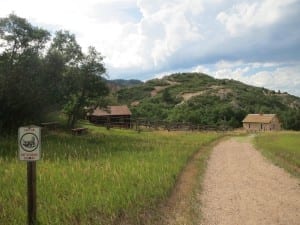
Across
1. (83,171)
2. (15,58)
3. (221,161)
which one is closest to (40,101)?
(15,58)

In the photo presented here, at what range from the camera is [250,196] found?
41.3 feet

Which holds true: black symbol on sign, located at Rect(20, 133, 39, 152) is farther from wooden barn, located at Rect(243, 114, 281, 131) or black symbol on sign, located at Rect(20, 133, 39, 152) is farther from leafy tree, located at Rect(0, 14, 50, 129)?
wooden barn, located at Rect(243, 114, 281, 131)

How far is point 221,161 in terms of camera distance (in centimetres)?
2270

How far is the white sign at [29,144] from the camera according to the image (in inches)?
321

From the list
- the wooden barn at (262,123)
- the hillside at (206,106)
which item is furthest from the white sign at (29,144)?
the wooden barn at (262,123)

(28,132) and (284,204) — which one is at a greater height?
(28,132)

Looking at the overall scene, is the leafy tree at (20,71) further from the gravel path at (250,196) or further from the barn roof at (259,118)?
the barn roof at (259,118)

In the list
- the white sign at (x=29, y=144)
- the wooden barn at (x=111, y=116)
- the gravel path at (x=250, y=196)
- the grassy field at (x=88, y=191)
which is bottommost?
the gravel path at (x=250, y=196)

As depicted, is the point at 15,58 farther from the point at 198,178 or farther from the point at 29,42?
the point at 198,178

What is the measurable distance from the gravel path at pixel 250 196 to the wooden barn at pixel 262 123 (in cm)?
8836

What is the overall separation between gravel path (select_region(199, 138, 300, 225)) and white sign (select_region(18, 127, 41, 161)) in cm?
431

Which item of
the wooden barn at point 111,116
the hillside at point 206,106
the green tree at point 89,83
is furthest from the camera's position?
the hillside at point 206,106

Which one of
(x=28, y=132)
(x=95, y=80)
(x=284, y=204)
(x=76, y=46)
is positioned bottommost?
(x=284, y=204)

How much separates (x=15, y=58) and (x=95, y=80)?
47.4 feet
